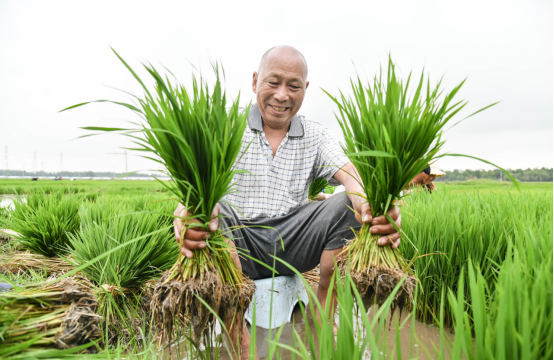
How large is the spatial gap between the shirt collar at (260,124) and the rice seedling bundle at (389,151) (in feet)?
3.16

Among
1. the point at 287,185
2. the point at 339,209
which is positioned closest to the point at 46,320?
the point at 339,209

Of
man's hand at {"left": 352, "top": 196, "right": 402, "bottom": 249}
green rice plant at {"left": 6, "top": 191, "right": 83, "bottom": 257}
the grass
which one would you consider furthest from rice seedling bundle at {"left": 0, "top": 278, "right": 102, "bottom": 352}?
green rice plant at {"left": 6, "top": 191, "right": 83, "bottom": 257}

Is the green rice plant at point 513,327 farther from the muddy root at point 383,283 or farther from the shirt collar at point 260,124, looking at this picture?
the shirt collar at point 260,124

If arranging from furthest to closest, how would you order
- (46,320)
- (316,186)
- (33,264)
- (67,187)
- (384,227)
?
1. (67,187)
2. (316,186)
3. (33,264)
4. (384,227)
5. (46,320)

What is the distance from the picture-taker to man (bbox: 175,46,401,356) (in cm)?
182

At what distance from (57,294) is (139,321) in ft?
2.88

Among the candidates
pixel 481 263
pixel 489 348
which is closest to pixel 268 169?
pixel 481 263

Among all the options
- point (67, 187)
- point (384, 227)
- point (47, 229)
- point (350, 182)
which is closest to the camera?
point (384, 227)

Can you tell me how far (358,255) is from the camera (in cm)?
125

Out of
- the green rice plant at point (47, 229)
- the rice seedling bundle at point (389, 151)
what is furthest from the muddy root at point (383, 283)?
the green rice plant at point (47, 229)

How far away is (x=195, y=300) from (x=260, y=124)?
4.67 ft

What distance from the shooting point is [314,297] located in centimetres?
80

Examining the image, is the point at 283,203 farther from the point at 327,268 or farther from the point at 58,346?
the point at 58,346

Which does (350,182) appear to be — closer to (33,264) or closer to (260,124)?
(260,124)
